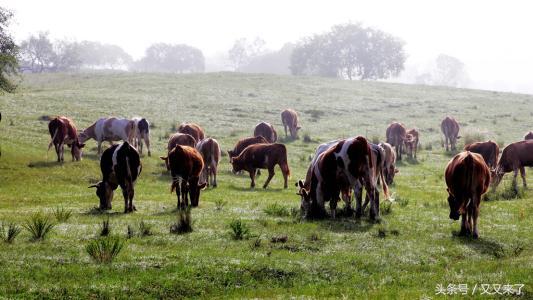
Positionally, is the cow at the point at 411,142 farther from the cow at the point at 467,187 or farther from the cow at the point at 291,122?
the cow at the point at 467,187

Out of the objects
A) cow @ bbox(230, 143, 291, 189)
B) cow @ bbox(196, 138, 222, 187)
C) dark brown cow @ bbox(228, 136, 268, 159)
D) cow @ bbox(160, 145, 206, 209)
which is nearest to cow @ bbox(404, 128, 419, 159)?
dark brown cow @ bbox(228, 136, 268, 159)

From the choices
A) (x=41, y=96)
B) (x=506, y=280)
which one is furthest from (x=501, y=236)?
(x=41, y=96)

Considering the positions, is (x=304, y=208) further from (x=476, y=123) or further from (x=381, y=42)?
(x=381, y=42)

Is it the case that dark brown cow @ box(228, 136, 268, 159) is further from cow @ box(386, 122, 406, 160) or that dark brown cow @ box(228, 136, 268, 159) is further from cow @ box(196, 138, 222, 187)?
cow @ box(386, 122, 406, 160)

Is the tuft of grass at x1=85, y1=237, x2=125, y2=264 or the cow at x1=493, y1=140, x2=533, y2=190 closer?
the tuft of grass at x1=85, y1=237, x2=125, y2=264

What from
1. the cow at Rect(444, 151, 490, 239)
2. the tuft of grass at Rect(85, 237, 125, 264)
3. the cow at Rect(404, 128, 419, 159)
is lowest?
the cow at Rect(404, 128, 419, 159)

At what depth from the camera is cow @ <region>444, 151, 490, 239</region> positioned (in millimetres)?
13547

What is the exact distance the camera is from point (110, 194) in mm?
18578

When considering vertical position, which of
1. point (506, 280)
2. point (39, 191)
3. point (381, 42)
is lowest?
point (39, 191)

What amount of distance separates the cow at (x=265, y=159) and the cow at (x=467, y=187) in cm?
1193

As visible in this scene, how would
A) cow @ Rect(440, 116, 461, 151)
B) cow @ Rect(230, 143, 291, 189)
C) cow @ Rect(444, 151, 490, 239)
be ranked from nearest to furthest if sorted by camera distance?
cow @ Rect(444, 151, 490, 239)
cow @ Rect(230, 143, 291, 189)
cow @ Rect(440, 116, 461, 151)

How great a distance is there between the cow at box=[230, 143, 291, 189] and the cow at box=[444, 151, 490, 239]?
39.2ft

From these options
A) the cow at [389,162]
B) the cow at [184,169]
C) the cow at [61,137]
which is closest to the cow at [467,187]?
the cow at [389,162]

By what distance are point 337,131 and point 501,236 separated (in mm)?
36405
